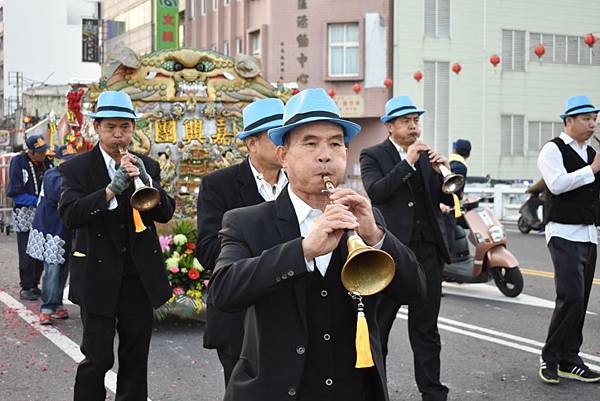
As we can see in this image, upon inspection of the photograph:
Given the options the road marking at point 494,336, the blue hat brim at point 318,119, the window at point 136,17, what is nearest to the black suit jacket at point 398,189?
the road marking at point 494,336

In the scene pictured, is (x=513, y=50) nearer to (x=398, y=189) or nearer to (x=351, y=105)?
(x=351, y=105)

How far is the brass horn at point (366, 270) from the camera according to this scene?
2.88 m

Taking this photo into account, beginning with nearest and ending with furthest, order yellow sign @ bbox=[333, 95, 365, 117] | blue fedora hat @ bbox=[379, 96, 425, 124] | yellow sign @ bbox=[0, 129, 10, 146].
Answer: blue fedora hat @ bbox=[379, 96, 425, 124], yellow sign @ bbox=[333, 95, 365, 117], yellow sign @ bbox=[0, 129, 10, 146]

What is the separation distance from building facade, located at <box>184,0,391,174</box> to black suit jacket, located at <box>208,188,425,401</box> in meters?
32.8

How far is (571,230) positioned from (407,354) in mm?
1988

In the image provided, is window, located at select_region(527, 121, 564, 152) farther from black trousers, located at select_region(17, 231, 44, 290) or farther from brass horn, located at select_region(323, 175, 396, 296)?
brass horn, located at select_region(323, 175, 396, 296)

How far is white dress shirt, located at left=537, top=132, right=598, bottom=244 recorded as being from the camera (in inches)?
270

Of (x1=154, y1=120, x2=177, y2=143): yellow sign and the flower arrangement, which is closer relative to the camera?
the flower arrangement

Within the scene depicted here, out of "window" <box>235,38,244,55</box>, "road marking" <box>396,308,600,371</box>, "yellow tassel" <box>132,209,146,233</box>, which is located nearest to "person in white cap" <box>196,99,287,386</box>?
"yellow tassel" <box>132,209,146,233</box>

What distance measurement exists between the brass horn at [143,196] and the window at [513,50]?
33.8 metres

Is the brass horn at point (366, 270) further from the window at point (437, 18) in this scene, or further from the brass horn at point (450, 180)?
the window at point (437, 18)

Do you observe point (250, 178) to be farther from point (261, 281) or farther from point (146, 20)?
point (146, 20)

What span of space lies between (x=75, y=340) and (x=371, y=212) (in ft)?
20.8

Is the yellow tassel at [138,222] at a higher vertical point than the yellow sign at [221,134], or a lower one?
lower
